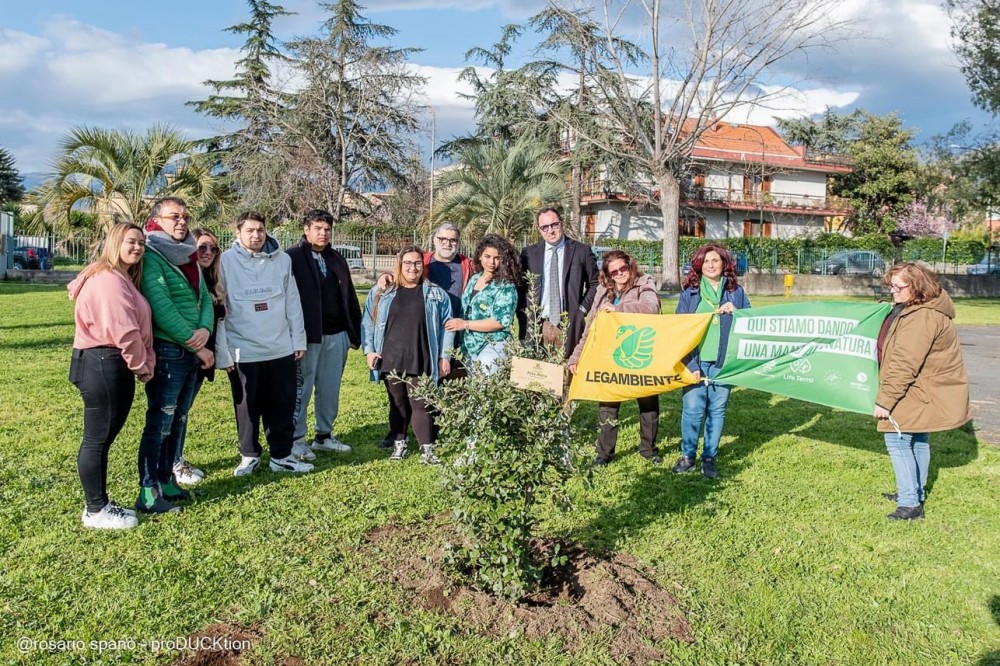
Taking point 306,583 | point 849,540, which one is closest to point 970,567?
point 849,540

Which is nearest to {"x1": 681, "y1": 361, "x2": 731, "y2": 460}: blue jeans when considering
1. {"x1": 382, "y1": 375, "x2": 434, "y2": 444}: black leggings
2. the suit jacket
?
the suit jacket

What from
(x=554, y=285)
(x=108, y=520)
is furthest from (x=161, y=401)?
(x=554, y=285)

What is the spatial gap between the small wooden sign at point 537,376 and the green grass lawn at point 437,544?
2.39 ft

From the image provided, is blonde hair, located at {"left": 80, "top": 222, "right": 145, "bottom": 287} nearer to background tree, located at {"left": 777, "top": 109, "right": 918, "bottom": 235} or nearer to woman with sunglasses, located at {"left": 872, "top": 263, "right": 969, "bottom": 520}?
woman with sunglasses, located at {"left": 872, "top": 263, "right": 969, "bottom": 520}

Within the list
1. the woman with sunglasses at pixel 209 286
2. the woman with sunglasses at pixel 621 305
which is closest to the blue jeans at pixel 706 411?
the woman with sunglasses at pixel 621 305

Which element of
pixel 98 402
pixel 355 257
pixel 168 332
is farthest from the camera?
pixel 355 257

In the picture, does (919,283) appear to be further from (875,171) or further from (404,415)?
(875,171)

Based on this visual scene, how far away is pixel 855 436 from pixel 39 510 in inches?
271

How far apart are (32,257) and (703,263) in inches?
1184

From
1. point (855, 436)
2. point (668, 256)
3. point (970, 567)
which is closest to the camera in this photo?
point (970, 567)

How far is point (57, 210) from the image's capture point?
18453mm

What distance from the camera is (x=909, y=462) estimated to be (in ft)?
16.7

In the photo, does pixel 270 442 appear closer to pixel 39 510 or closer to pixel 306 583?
pixel 39 510

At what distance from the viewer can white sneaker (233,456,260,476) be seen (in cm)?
567
